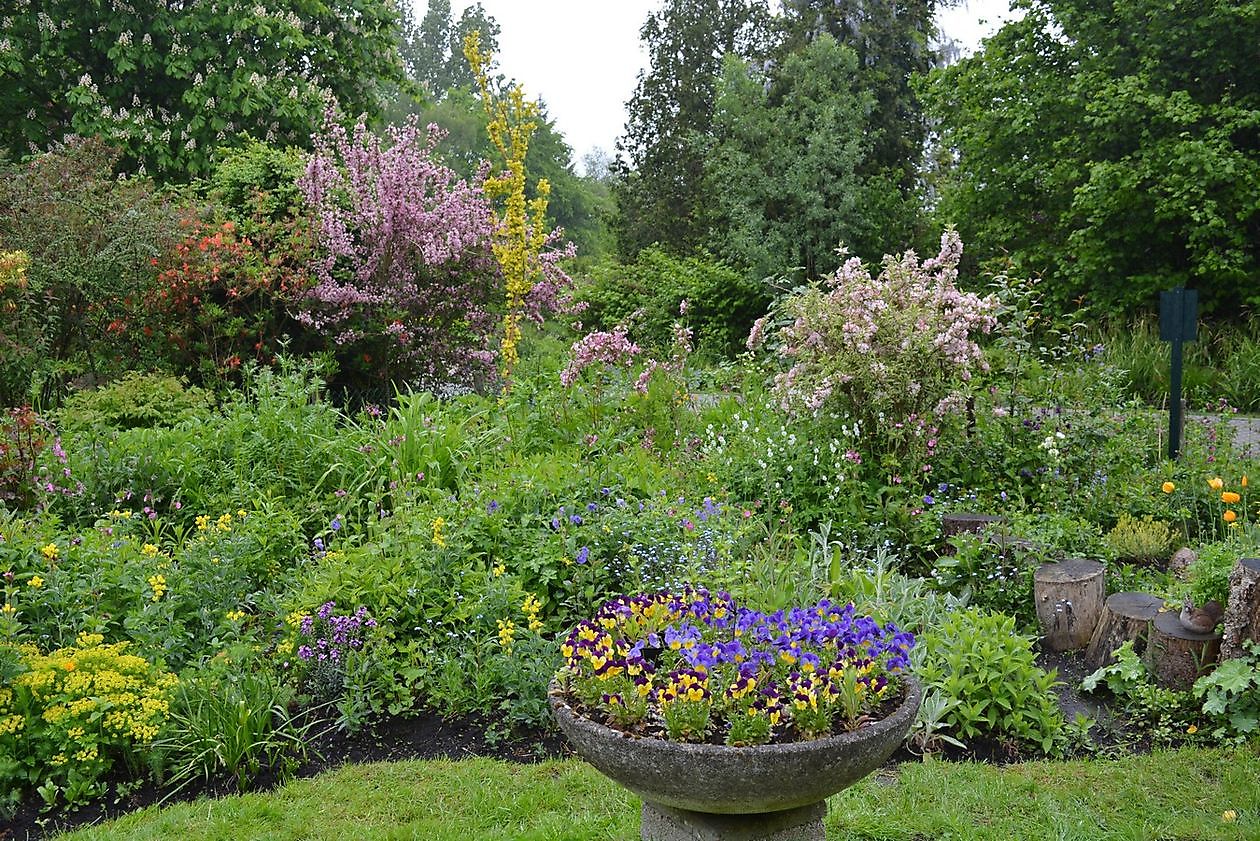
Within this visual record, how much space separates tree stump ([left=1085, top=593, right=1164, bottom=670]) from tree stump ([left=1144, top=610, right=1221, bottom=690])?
0.14 metres

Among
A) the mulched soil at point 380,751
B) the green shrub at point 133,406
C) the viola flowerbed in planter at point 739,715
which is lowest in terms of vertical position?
the mulched soil at point 380,751

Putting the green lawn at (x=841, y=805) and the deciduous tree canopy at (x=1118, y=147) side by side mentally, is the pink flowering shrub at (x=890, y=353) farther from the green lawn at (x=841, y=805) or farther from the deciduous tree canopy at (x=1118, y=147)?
the deciduous tree canopy at (x=1118, y=147)

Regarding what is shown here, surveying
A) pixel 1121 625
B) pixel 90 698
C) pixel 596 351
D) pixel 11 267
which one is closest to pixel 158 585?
pixel 90 698

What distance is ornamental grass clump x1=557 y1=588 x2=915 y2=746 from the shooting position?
248cm

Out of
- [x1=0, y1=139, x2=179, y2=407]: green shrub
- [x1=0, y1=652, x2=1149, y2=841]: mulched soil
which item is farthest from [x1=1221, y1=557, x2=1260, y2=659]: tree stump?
[x1=0, y1=139, x2=179, y2=407]: green shrub

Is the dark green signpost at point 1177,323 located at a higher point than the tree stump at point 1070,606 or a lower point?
higher

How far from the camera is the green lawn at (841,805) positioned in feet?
10.7

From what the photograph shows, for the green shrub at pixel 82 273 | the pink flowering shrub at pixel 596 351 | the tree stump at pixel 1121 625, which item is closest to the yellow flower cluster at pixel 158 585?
the pink flowering shrub at pixel 596 351

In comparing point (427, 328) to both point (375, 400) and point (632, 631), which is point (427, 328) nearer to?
point (375, 400)

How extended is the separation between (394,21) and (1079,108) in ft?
34.0

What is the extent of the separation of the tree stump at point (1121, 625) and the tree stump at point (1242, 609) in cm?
42

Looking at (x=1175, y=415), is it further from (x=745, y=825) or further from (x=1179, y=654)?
(x=745, y=825)

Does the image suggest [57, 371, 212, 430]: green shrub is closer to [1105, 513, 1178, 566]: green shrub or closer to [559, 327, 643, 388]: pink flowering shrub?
[559, 327, 643, 388]: pink flowering shrub

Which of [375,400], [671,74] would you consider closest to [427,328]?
[375,400]
